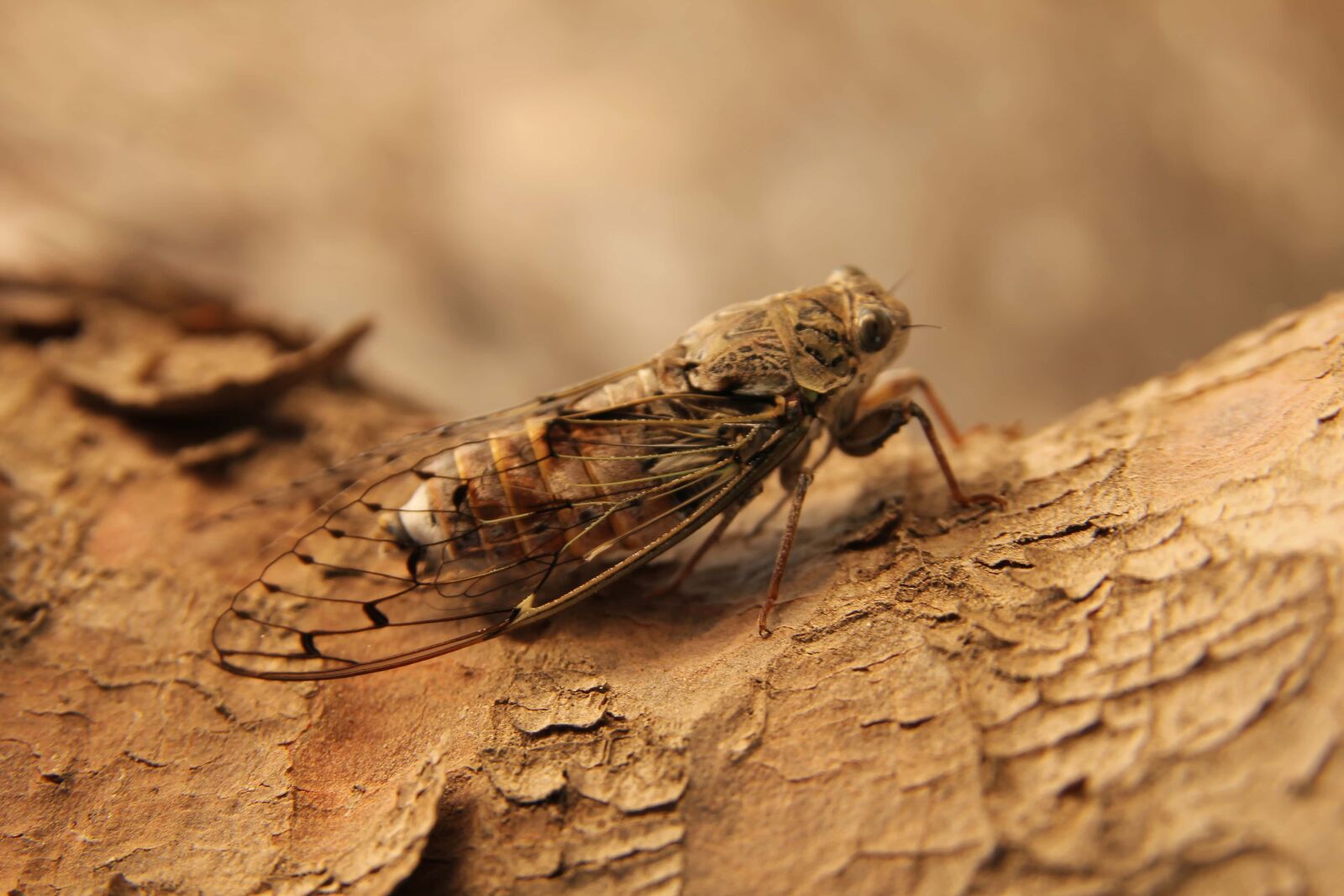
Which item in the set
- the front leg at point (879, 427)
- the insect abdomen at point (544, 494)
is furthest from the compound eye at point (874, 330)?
the insect abdomen at point (544, 494)

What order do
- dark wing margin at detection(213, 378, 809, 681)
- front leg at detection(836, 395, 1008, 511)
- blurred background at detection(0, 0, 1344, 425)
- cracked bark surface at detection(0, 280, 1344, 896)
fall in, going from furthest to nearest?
1. blurred background at detection(0, 0, 1344, 425)
2. front leg at detection(836, 395, 1008, 511)
3. dark wing margin at detection(213, 378, 809, 681)
4. cracked bark surface at detection(0, 280, 1344, 896)

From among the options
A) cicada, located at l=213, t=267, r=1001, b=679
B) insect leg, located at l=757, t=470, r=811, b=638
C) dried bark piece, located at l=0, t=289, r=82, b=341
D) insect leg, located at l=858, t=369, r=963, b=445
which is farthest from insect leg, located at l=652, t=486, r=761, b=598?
dried bark piece, located at l=0, t=289, r=82, b=341

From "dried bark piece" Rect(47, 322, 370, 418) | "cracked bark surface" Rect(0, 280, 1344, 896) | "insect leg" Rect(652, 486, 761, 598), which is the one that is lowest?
"cracked bark surface" Rect(0, 280, 1344, 896)

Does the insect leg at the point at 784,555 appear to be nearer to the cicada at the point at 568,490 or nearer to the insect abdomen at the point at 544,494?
the cicada at the point at 568,490

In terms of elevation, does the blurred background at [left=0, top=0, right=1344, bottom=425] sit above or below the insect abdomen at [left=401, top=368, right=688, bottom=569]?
above

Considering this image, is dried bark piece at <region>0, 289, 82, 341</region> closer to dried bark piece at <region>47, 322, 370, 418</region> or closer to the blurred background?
dried bark piece at <region>47, 322, 370, 418</region>

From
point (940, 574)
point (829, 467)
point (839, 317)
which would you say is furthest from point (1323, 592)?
point (829, 467)

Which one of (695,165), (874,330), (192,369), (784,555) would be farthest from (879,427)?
(695,165)

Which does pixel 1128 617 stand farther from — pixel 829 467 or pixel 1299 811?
pixel 829 467

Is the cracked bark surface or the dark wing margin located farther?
the dark wing margin
